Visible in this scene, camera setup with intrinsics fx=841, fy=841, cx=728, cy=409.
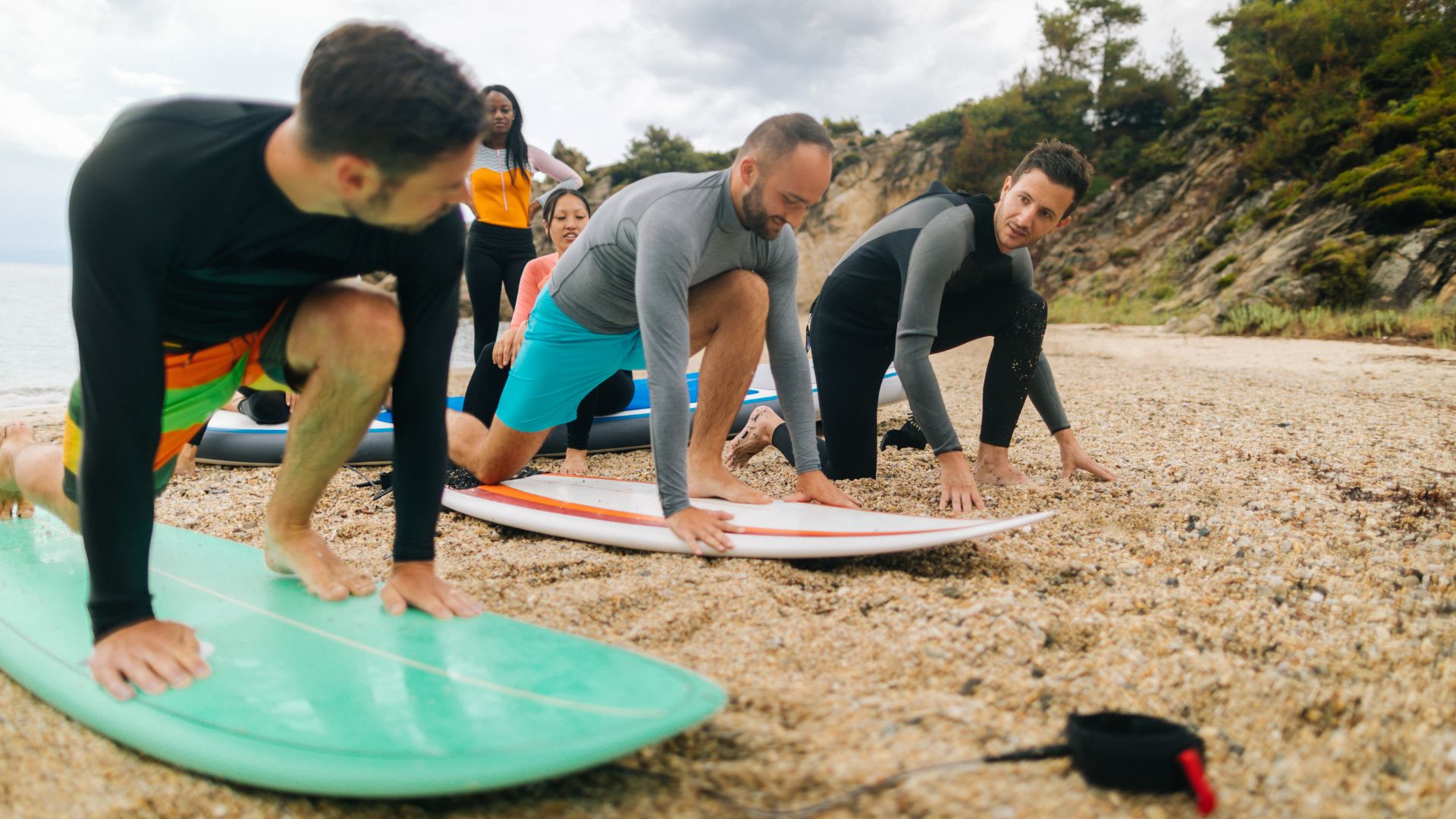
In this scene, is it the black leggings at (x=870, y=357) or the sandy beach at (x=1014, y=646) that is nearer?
the sandy beach at (x=1014, y=646)

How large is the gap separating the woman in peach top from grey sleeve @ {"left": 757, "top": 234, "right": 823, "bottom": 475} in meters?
0.94

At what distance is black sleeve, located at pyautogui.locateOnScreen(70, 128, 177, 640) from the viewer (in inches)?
57.9

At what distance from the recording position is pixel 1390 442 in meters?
3.76

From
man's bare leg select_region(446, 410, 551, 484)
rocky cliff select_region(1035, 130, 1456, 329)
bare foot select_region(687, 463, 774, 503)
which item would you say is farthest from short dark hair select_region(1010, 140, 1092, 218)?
rocky cliff select_region(1035, 130, 1456, 329)

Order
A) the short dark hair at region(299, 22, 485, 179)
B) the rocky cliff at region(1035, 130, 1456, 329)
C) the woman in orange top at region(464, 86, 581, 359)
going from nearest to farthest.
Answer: the short dark hair at region(299, 22, 485, 179), the woman in orange top at region(464, 86, 581, 359), the rocky cliff at region(1035, 130, 1456, 329)

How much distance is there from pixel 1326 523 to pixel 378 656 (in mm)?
2710

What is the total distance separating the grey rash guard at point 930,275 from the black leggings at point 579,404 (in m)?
1.19

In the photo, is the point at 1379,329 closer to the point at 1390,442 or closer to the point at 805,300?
the point at 1390,442

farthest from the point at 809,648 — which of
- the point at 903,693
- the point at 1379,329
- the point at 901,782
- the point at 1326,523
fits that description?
the point at 1379,329

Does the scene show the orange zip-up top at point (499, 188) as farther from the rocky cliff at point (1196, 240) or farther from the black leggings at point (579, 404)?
the rocky cliff at point (1196, 240)

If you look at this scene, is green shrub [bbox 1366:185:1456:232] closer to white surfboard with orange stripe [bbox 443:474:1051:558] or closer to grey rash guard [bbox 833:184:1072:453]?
grey rash guard [bbox 833:184:1072:453]

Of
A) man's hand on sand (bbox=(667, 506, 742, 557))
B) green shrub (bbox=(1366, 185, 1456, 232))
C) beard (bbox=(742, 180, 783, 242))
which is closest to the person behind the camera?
man's hand on sand (bbox=(667, 506, 742, 557))

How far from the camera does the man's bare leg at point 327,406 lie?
1.81m

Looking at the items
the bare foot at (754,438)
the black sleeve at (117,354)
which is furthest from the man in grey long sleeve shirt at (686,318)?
the black sleeve at (117,354)
